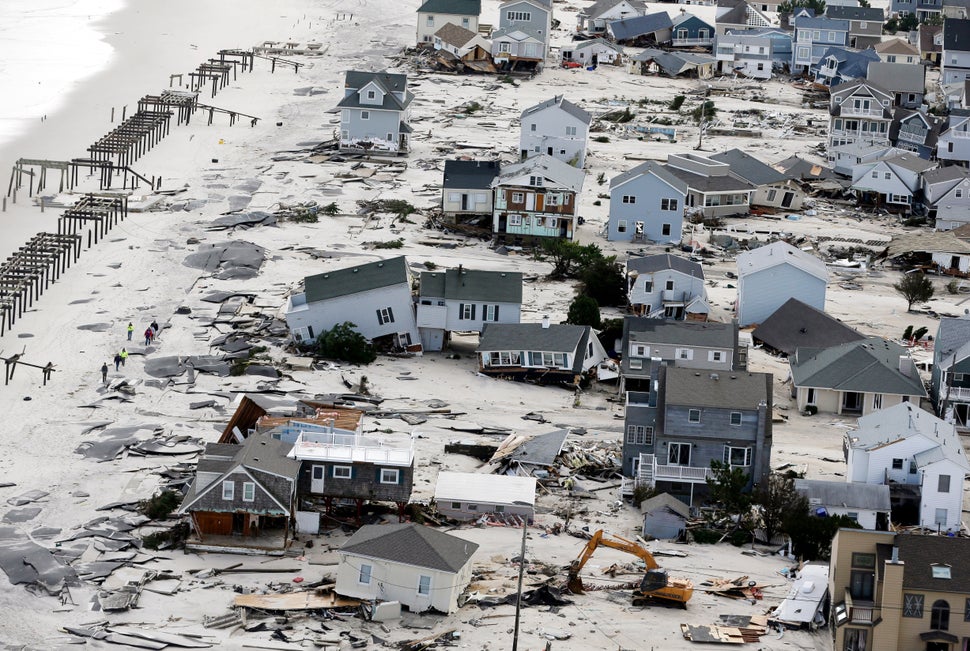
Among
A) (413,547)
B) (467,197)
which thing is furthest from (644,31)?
(413,547)

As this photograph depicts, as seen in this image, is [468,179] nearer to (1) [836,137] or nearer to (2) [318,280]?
(2) [318,280]

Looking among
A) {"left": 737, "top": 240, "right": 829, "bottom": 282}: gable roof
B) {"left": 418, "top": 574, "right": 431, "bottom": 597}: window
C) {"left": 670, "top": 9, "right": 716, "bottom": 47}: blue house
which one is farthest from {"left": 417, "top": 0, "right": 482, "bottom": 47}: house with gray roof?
{"left": 418, "top": 574, "right": 431, "bottom": 597}: window

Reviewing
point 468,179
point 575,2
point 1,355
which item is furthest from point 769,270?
point 575,2

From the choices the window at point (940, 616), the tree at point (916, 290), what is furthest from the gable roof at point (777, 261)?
the window at point (940, 616)

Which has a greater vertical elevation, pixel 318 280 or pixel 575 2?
pixel 575 2

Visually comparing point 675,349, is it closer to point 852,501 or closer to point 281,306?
point 852,501

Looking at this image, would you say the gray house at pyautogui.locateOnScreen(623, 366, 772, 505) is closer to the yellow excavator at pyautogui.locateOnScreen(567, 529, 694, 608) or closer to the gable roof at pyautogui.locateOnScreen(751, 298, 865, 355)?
the yellow excavator at pyautogui.locateOnScreen(567, 529, 694, 608)

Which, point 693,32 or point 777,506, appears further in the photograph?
point 693,32
